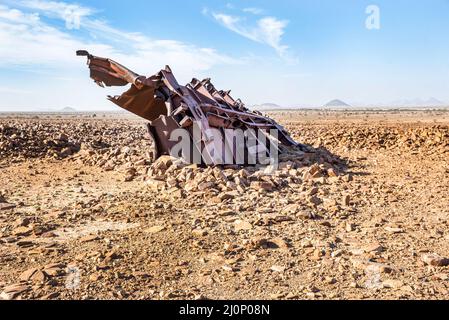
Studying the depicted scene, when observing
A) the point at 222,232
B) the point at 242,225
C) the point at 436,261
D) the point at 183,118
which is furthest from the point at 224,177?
the point at 436,261

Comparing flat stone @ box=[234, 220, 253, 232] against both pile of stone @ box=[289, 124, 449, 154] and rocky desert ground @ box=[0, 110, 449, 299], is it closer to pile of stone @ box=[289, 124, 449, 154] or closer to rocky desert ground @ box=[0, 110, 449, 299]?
rocky desert ground @ box=[0, 110, 449, 299]

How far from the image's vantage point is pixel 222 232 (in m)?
4.76

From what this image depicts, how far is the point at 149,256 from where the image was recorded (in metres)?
4.03

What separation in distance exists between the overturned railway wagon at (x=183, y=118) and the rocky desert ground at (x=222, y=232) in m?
0.59

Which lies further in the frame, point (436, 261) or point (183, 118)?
point (183, 118)

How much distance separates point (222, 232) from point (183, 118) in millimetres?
3711

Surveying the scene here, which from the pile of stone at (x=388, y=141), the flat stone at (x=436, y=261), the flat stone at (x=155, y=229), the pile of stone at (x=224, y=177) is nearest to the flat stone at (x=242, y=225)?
the flat stone at (x=155, y=229)

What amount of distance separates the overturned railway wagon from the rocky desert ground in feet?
1.94

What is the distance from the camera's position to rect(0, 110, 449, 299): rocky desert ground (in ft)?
11.3

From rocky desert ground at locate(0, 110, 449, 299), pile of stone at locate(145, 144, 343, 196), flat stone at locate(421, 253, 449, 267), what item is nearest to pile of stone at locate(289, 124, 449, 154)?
rocky desert ground at locate(0, 110, 449, 299)

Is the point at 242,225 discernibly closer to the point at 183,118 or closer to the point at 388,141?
the point at 183,118

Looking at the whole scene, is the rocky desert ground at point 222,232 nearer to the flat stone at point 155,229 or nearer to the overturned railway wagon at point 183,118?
the flat stone at point 155,229

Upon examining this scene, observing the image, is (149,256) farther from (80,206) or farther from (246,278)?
(80,206)
